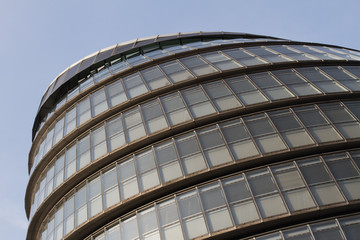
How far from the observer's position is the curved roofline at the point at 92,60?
34.1 m

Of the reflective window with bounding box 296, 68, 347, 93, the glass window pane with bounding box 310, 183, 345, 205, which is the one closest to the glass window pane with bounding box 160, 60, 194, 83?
the reflective window with bounding box 296, 68, 347, 93

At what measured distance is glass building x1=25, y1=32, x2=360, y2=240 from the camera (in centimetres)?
2003

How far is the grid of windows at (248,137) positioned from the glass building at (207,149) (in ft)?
0.21

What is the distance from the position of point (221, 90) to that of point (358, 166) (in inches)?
325

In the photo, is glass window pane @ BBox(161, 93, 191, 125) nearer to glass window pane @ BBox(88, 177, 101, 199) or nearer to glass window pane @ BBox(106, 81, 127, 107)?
glass window pane @ BBox(106, 81, 127, 107)

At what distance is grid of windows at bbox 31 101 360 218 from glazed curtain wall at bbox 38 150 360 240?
92 centimetres

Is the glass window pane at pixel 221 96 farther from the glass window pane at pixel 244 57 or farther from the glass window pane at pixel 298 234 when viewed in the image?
the glass window pane at pixel 298 234

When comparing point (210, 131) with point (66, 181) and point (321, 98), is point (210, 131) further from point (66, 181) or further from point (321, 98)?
point (66, 181)

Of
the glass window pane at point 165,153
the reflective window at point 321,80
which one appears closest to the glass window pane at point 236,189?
the glass window pane at point 165,153

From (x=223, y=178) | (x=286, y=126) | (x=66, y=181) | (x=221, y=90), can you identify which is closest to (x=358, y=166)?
(x=286, y=126)

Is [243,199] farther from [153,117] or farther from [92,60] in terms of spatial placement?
[92,60]

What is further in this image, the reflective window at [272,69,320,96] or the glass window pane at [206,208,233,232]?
the reflective window at [272,69,320,96]

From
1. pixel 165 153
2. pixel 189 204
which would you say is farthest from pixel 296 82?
pixel 189 204

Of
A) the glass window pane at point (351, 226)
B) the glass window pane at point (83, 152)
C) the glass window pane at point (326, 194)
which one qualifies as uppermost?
the glass window pane at point (83, 152)
